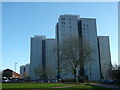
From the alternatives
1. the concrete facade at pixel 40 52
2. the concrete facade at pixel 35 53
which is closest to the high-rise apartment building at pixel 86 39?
the concrete facade at pixel 40 52

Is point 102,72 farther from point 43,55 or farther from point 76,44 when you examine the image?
point 76,44

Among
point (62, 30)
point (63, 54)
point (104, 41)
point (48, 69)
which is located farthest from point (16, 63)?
point (104, 41)

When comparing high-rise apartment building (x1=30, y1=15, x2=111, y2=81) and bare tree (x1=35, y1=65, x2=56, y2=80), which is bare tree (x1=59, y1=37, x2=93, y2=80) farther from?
bare tree (x1=35, y1=65, x2=56, y2=80)

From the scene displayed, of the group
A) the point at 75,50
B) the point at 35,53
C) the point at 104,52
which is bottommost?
the point at 75,50

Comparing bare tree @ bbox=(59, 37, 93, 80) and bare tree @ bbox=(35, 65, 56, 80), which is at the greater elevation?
bare tree @ bbox=(59, 37, 93, 80)

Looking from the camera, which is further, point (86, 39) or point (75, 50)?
point (86, 39)

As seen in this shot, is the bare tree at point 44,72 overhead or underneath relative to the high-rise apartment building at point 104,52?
underneath

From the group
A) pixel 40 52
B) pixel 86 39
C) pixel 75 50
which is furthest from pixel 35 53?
pixel 75 50

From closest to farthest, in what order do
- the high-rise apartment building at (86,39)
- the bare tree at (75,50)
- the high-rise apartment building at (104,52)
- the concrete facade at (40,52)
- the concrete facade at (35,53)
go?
the bare tree at (75,50)
the high-rise apartment building at (86,39)
the high-rise apartment building at (104,52)
the concrete facade at (40,52)
the concrete facade at (35,53)

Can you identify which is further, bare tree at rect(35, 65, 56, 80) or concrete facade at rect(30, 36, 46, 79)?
concrete facade at rect(30, 36, 46, 79)

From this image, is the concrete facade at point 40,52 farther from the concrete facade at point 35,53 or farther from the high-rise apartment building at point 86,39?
the high-rise apartment building at point 86,39

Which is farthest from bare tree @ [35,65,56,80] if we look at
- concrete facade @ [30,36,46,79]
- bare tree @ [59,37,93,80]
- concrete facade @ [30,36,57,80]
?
bare tree @ [59,37,93,80]

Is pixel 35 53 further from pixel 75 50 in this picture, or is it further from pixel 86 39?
pixel 75 50

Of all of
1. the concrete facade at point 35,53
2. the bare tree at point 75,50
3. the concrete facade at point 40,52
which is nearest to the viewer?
the bare tree at point 75,50
